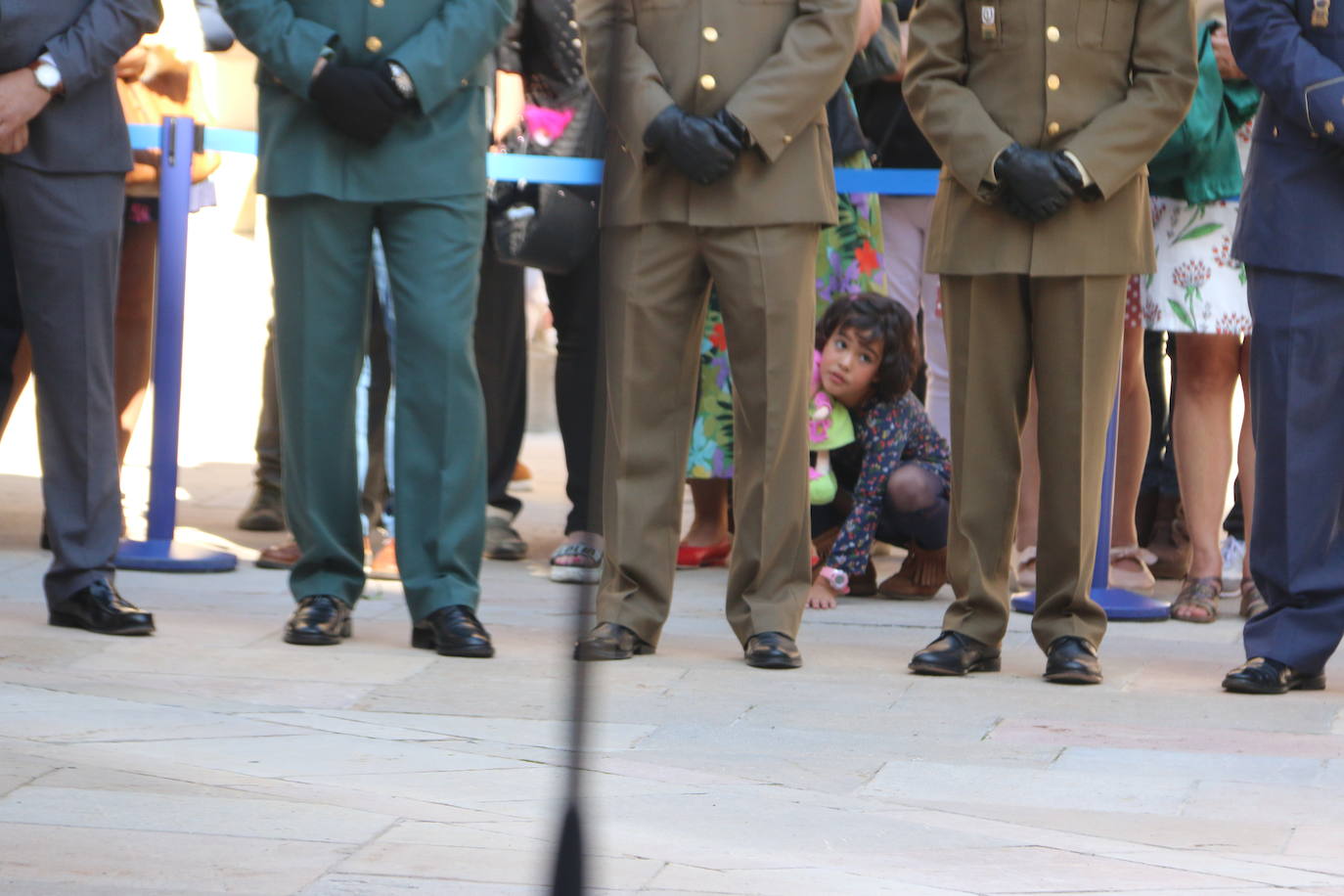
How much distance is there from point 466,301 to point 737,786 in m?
1.65

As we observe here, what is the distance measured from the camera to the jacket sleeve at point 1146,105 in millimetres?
Result: 4434

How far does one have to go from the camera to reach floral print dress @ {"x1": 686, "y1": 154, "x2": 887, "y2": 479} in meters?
6.02

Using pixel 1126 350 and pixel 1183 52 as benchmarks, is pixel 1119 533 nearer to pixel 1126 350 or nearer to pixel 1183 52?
pixel 1126 350

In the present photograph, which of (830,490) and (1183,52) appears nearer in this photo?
(1183,52)

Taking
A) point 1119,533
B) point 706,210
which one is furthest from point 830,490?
point 706,210

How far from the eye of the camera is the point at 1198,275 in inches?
218

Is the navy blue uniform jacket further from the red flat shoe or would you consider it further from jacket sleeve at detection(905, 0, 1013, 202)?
the red flat shoe

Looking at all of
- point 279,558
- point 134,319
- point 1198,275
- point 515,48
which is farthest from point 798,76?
point 134,319

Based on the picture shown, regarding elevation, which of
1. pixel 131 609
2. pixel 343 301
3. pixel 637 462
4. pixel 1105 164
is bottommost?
pixel 131 609

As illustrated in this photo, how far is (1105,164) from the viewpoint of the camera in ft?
14.5

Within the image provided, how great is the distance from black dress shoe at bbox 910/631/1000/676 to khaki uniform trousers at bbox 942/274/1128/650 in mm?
29

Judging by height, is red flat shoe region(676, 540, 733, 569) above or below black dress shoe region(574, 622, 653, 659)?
below

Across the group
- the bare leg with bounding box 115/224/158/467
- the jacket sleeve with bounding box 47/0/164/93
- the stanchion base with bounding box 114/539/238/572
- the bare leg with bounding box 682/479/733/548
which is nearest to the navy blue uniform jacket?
the bare leg with bounding box 682/479/733/548

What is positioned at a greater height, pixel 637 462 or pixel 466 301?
pixel 466 301
